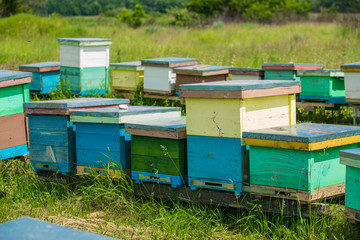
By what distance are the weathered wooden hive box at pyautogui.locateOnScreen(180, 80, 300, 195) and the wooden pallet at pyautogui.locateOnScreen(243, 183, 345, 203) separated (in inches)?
5.9

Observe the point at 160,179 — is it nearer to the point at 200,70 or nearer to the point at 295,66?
the point at 200,70

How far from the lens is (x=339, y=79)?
26.5 ft

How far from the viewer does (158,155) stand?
461 centimetres

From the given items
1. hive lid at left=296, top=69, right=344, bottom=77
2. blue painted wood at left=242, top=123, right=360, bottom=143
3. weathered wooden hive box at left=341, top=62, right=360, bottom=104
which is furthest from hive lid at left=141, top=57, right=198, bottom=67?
blue painted wood at left=242, top=123, right=360, bottom=143

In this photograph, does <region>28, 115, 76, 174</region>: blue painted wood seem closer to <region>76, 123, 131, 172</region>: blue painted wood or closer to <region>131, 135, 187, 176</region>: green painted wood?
<region>76, 123, 131, 172</region>: blue painted wood

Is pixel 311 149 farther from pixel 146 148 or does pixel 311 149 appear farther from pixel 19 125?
pixel 19 125

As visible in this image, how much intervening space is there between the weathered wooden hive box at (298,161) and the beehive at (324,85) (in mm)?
3931

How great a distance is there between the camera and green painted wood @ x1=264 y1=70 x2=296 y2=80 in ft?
27.8

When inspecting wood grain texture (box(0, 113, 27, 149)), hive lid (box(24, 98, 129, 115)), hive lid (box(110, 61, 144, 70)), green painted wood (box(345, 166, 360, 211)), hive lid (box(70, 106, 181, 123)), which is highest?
hive lid (box(110, 61, 144, 70))

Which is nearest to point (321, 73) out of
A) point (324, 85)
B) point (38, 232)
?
point (324, 85)

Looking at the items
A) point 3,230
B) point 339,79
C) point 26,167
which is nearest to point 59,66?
point 26,167

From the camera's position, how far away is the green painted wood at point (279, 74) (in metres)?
8.48

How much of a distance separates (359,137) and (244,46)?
12066 mm

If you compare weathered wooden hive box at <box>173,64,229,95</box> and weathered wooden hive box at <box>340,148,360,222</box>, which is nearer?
weathered wooden hive box at <box>340,148,360,222</box>
